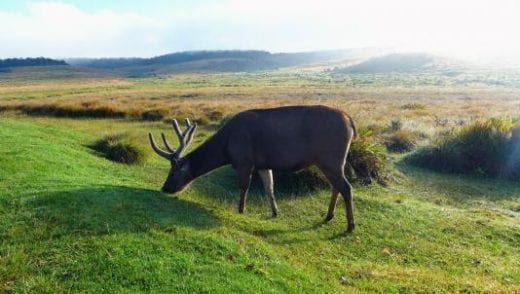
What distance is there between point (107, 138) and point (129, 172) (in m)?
4.46

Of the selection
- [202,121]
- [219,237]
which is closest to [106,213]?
[219,237]

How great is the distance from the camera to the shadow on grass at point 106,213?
902 centimetres

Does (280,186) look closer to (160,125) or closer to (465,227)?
(465,227)

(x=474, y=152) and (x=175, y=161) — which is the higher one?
(x=175, y=161)

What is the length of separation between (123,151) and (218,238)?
946 centimetres

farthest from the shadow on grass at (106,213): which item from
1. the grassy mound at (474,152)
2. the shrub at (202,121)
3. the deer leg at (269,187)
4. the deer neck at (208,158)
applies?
the shrub at (202,121)

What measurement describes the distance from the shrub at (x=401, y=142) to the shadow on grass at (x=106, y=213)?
42.7ft

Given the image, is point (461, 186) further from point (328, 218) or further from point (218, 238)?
point (218, 238)

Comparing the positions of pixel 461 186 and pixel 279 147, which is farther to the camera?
pixel 461 186

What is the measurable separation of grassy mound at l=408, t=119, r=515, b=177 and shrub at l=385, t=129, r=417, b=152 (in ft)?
5.68

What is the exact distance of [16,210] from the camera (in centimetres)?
963

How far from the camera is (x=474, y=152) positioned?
19.5 meters

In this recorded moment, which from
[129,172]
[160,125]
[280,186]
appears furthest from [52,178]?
[160,125]

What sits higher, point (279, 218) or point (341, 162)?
point (341, 162)
